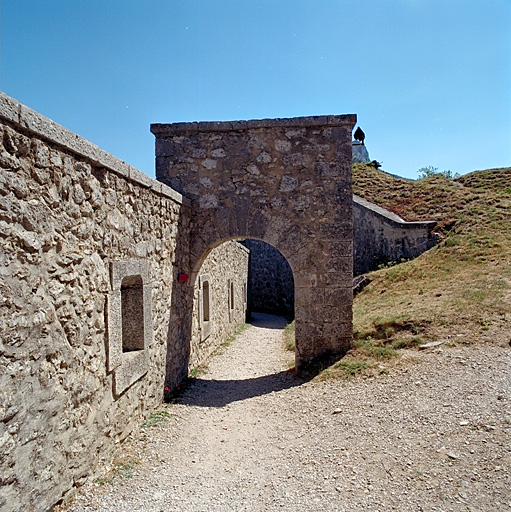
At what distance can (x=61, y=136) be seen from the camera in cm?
300

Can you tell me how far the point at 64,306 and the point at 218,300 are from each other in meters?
6.70

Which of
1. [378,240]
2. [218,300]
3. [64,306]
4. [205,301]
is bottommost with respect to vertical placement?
[218,300]

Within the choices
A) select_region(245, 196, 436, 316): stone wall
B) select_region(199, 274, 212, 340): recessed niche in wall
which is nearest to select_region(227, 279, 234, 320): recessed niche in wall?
select_region(199, 274, 212, 340): recessed niche in wall

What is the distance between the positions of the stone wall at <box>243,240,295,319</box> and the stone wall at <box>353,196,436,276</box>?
4.19 meters

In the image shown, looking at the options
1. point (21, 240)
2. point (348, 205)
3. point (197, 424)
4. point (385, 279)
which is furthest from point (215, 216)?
point (385, 279)

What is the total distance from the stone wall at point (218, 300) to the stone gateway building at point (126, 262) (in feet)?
0.25

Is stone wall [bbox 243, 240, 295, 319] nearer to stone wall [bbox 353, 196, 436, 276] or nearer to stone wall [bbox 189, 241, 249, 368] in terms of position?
stone wall [bbox 189, 241, 249, 368]

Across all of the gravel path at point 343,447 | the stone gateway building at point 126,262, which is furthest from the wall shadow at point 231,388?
the stone gateway building at point 126,262

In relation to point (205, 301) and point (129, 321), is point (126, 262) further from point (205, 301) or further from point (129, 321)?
point (205, 301)

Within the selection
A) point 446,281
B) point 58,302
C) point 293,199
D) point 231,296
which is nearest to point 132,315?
point 58,302

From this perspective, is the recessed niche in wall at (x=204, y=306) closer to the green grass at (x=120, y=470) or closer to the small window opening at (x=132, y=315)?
the small window opening at (x=132, y=315)

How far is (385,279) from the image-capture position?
10.6 meters

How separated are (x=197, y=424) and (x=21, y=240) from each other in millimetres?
3103

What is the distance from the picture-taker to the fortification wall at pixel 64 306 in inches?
97.1
